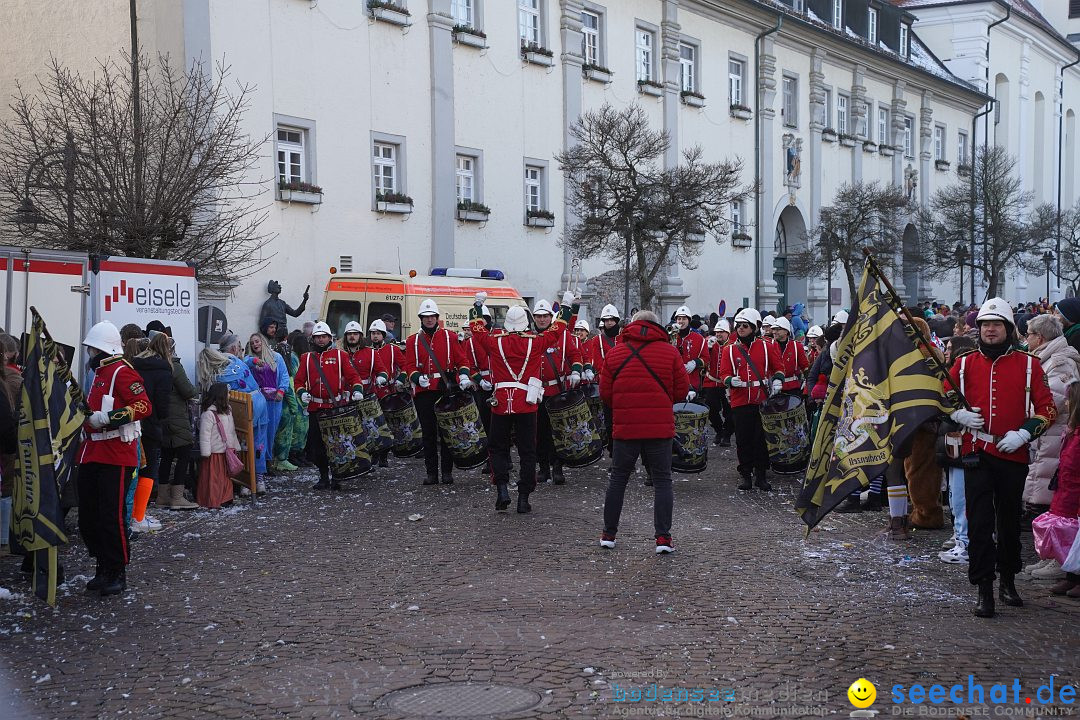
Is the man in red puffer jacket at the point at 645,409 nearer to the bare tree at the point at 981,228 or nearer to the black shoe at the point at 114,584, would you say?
the black shoe at the point at 114,584

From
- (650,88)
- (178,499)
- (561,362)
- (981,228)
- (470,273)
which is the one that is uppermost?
(650,88)

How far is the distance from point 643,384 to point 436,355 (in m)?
4.70

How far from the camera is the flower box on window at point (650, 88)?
3108cm

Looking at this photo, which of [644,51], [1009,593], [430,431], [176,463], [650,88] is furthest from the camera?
[644,51]

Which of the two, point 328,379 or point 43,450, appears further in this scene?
point 328,379

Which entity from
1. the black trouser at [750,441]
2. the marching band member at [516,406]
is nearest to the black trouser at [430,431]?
the marching band member at [516,406]

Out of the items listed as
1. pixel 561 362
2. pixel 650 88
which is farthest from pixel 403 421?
pixel 650 88

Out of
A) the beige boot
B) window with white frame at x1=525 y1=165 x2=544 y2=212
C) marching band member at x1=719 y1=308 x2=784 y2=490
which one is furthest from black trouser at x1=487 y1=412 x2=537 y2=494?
window with white frame at x1=525 y1=165 x2=544 y2=212

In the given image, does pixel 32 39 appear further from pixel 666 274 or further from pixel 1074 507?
pixel 1074 507

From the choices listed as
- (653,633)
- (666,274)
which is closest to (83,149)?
(653,633)

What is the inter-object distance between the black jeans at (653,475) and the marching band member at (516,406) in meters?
1.94

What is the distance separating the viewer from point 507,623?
7.34 m

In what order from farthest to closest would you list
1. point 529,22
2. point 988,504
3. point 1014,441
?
point 529,22 < point 988,504 < point 1014,441

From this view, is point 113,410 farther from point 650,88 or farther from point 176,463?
point 650,88
